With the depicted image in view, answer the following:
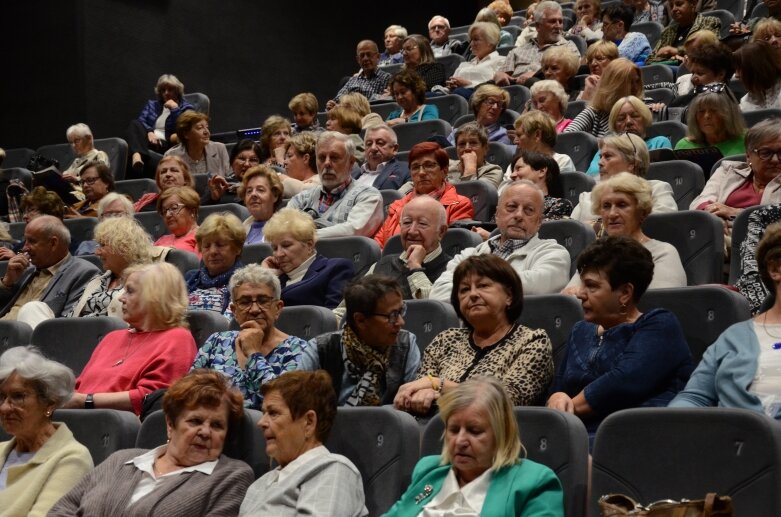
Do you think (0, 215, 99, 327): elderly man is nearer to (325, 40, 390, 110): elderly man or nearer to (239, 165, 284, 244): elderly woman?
(239, 165, 284, 244): elderly woman

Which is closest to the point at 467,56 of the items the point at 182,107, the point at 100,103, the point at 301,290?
the point at 182,107

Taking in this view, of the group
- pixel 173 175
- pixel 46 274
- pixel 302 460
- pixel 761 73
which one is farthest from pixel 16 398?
pixel 761 73

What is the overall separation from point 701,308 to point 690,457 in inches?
28.9

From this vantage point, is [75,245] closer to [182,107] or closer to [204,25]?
[182,107]

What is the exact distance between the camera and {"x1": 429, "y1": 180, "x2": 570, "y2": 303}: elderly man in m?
3.63

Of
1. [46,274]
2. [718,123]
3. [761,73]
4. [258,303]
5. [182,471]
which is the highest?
[761,73]

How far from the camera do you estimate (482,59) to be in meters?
7.84

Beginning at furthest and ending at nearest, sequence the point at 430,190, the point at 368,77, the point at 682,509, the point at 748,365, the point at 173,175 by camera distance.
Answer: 1. the point at 368,77
2. the point at 173,175
3. the point at 430,190
4. the point at 748,365
5. the point at 682,509

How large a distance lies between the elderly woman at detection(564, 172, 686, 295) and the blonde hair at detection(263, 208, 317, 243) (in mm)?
1009

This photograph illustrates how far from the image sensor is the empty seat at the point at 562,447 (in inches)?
98.3

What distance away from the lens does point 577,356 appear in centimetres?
294

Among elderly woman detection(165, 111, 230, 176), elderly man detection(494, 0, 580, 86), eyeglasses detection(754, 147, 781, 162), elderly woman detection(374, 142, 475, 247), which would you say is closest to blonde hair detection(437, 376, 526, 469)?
eyeglasses detection(754, 147, 781, 162)

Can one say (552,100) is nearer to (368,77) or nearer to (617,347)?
(368,77)

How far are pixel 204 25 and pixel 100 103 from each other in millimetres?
1199
